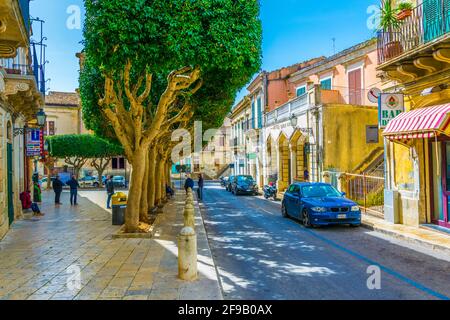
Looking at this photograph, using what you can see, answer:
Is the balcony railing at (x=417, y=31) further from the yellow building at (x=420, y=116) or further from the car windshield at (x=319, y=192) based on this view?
the car windshield at (x=319, y=192)

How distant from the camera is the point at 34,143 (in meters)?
16.3

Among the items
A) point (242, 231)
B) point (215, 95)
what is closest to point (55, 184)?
point (215, 95)

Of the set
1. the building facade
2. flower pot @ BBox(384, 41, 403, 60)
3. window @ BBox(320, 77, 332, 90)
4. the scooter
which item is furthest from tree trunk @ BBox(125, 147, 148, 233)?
window @ BBox(320, 77, 332, 90)

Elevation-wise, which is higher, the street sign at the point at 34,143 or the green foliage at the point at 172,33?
the green foliage at the point at 172,33

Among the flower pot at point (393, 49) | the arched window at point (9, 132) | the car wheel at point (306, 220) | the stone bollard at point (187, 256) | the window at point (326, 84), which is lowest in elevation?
the car wheel at point (306, 220)

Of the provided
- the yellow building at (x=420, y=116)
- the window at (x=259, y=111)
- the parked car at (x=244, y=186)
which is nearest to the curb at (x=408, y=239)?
the yellow building at (x=420, y=116)

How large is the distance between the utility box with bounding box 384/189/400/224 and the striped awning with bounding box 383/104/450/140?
6.91 feet

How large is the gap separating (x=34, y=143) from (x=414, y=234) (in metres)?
14.5

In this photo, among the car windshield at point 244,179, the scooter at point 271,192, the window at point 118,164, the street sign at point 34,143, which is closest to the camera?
the street sign at point 34,143

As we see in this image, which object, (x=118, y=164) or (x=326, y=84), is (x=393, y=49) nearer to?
(x=326, y=84)

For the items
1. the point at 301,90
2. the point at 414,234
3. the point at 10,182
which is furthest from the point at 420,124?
the point at 301,90

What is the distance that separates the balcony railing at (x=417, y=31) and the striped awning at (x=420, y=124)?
178 centimetres

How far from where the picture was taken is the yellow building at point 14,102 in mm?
7355

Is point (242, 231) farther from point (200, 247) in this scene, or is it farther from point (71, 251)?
point (71, 251)
